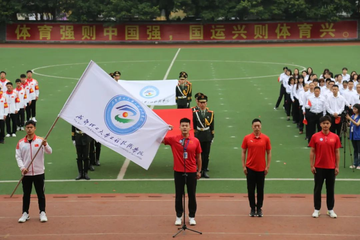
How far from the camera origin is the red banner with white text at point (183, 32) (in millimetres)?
55906

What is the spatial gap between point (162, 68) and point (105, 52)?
40.0ft

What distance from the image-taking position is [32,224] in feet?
35.7

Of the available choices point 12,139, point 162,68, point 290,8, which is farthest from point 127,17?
point 12,139

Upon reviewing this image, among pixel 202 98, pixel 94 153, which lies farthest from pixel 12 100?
pixel 202 98

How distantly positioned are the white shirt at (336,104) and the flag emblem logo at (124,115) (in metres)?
6.90

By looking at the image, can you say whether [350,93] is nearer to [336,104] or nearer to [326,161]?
[336,104]

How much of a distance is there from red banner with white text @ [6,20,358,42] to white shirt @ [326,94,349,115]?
3932 centimetres

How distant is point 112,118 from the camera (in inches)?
469

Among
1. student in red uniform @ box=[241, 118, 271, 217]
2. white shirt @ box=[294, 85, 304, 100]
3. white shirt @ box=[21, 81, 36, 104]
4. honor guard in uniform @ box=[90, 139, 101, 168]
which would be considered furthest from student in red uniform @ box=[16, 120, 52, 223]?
white shirt @ box=[294, 85, 304, 100]

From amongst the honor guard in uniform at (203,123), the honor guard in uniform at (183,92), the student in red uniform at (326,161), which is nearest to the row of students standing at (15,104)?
the honor guard in uniform at (183,92)

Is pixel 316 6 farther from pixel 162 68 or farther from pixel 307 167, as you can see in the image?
pixel 307 167

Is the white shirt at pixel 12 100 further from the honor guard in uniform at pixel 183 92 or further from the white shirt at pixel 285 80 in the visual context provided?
the white shirt at pixel 285 80

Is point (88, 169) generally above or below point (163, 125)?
below

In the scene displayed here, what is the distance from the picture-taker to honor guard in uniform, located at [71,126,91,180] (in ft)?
46.9
